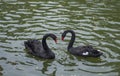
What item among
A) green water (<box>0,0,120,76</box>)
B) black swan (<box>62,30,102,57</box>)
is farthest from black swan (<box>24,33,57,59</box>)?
black swan (<box>62,30,102,57</box>)

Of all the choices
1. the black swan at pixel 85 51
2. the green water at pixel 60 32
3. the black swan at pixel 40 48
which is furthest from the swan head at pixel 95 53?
the black swan at pixel 40 48

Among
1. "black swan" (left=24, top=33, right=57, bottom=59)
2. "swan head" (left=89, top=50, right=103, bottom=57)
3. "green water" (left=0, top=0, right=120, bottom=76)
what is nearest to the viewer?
"green water" (left=0, top=0, right=120, bottom=76)

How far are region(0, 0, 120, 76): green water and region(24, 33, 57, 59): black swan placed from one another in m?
0.22

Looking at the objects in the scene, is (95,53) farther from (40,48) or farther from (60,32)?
(60,32)

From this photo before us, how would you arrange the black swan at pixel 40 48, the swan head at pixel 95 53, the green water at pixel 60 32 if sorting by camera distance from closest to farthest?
1. the green water at pixel 60 32
2. the swan head at pixel 95 53
3. the black swan at pixel 40 48

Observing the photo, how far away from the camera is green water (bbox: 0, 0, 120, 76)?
14086 millimetres

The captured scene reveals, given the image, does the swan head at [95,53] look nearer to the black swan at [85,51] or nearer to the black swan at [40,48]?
the black swan at [85,51]

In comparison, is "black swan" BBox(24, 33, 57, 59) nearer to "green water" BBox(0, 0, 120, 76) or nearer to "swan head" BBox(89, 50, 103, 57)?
"green water" BBox(0, 0, 120, 76)

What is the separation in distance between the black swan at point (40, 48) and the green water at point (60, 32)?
8.5 inches

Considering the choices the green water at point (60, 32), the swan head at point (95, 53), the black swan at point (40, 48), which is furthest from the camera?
the black swan at point (40, 48)

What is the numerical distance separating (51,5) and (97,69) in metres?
9.66

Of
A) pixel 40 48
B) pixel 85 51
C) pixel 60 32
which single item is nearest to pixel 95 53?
pixel 85 51

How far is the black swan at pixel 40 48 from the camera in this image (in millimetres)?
15195

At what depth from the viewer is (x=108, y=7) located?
23.0 m
